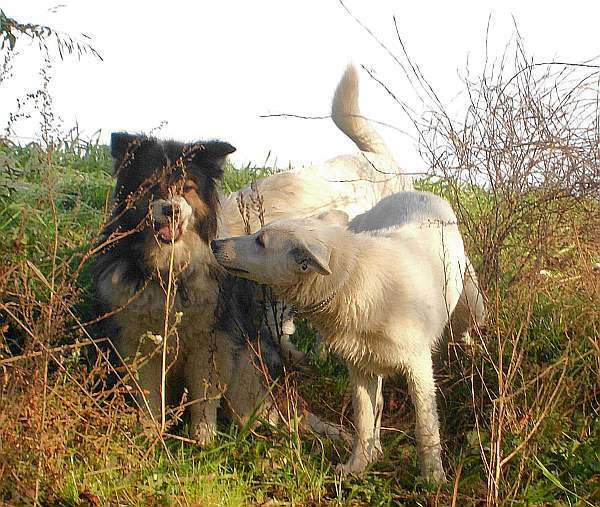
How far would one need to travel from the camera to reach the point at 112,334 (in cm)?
515

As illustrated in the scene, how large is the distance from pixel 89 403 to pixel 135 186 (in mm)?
1488

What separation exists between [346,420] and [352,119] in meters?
2.51

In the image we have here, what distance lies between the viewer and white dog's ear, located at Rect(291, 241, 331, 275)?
4.14 metres

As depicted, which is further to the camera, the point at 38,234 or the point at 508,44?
the point at 38,234

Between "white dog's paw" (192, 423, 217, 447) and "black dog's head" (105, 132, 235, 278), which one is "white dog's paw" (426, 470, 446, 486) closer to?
"white dog's paw" (192, 423, 217, 447)

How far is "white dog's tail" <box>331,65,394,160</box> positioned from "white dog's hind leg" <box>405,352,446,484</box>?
88.7 inches

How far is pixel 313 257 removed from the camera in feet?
13.6

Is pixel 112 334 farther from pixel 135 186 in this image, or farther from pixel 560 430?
pixel 560 430

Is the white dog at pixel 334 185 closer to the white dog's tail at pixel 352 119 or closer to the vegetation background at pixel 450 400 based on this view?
the white dog's tail at pixel 352 119

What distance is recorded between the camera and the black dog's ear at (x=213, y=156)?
5168mm

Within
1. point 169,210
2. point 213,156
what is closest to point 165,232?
point 169,210

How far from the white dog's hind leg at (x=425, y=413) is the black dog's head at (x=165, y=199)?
1515 mm

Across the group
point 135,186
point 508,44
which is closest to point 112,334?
point 135,186

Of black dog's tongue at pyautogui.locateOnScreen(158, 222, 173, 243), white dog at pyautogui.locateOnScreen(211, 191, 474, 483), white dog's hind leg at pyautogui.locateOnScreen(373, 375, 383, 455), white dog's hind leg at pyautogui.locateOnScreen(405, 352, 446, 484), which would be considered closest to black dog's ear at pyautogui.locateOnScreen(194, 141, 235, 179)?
black dog's tongue at pyautogui.locateOnScreen(158, 222, 173, 243)
